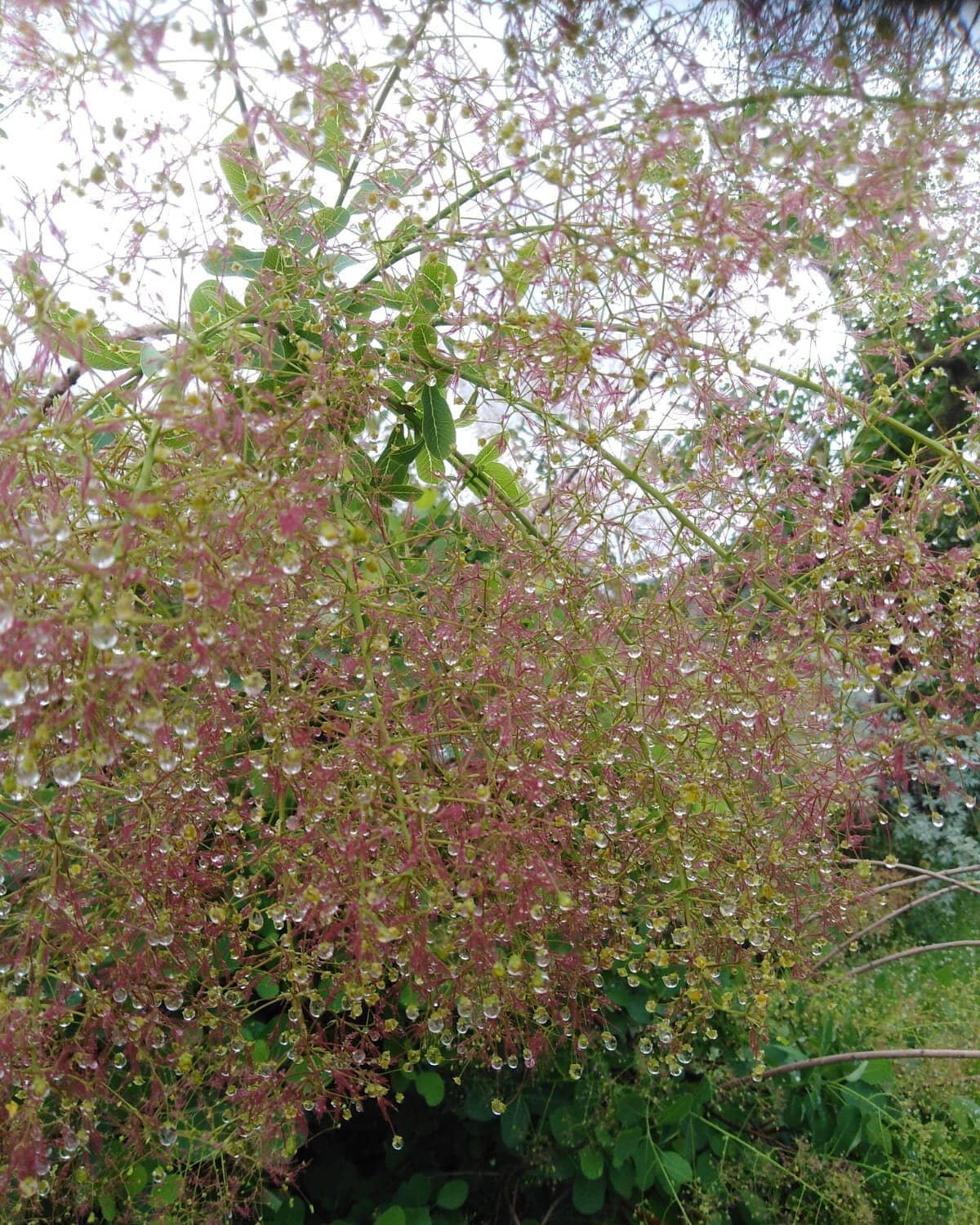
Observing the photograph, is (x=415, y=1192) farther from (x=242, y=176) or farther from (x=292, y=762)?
(x=242, y=176)

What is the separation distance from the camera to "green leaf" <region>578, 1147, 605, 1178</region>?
1153 millimetres

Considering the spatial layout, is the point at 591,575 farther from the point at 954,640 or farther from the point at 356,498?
the point at 954,640

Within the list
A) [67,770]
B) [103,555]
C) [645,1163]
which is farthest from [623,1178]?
[103,555]

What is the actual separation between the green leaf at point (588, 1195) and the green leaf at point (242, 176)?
1.23 metres

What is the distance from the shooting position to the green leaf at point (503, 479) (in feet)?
3.31

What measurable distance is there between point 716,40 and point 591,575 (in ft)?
1.60

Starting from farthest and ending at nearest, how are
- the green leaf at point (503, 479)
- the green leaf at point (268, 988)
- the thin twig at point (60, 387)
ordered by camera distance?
the green leaf at point (503, 479) → the green leaf at point (268, 988) → the thin twig at point (60, 387)

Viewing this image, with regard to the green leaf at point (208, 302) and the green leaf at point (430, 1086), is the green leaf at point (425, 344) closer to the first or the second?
the green leaf at point (208, 302)

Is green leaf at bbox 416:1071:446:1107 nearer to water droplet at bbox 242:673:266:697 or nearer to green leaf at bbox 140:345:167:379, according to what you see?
water droplet at bbox 242:673:266:697

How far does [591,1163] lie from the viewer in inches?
46.1

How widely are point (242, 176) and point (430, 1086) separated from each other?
3.42 ft

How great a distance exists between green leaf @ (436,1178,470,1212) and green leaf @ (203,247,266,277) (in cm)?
112

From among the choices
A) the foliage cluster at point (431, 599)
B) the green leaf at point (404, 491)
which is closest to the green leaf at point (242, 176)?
the foliage cluster at point (431, 599)

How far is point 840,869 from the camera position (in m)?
1.07
